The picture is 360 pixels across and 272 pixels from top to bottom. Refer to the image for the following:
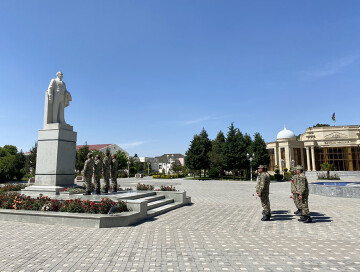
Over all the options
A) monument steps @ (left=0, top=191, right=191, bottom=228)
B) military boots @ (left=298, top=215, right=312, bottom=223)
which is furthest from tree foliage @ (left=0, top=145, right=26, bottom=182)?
military boots @ (left=298, top=215, right=312, bottom=223)

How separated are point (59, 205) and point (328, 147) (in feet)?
179

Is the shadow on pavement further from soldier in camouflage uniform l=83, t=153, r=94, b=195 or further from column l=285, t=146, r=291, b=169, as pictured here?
column l=285, t=146, r=291, b=169

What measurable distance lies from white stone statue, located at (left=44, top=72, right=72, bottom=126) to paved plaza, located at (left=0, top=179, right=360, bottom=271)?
5.89 metres


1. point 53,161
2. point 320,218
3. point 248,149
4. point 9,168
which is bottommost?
point 320,218

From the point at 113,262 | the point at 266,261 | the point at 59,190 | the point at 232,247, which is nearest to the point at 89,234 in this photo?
the point at 113,262

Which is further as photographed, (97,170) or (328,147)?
(328,147)

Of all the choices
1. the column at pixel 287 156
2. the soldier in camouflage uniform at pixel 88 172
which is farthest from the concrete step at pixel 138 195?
the column at pixel 287 156

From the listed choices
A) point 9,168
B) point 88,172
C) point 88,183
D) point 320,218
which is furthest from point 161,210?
point 9,168

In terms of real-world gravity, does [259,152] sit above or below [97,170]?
above

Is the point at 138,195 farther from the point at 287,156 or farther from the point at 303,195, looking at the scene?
the point at 287,156

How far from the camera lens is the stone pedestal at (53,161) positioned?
36.8 feet

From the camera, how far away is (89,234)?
6.50 meters

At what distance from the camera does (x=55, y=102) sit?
40.9 feet

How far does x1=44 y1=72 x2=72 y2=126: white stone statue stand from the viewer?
40.5ft
